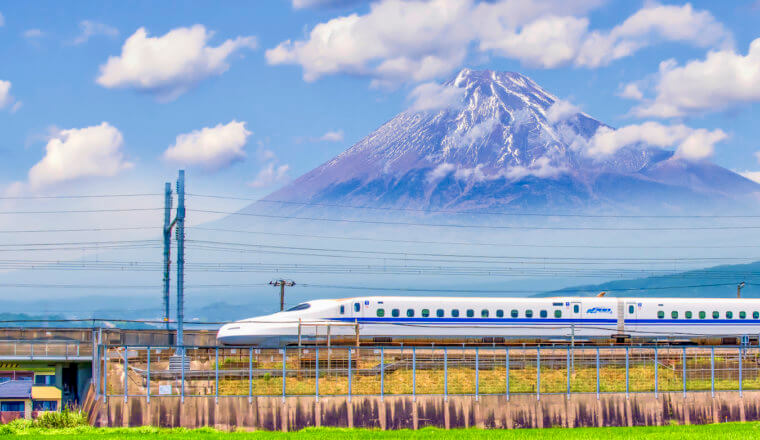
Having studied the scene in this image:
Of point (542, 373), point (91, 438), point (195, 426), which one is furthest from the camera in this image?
point (542, 373)

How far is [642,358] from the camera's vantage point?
41.4 m

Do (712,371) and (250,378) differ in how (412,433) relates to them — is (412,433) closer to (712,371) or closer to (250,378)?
(250,378)

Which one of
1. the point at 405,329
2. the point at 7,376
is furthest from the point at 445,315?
the point at 7,376

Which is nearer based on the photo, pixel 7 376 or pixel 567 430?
pixel 567 430

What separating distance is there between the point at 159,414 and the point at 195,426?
139 cm

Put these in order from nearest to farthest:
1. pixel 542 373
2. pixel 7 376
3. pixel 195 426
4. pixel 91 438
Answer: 1. pixel 91 438
2. pixel 195 426
3. pixel 542 373
4. pixel 7 376

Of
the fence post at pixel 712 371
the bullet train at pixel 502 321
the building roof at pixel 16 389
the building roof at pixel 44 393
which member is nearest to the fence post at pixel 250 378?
the bullet train at pixel 502 321

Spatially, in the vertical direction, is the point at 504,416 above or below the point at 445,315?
below

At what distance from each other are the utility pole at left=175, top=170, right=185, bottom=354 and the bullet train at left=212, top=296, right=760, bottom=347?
3.31 metres

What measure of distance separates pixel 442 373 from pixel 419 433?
162 inches

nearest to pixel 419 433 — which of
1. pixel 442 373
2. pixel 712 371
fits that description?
pixel 442 373

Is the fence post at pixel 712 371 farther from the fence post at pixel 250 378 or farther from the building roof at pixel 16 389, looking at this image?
the building roof at pixel 16 389

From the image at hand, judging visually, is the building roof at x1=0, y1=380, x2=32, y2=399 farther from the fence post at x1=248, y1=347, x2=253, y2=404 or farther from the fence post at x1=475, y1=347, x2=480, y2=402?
the fence post at x1=475, y1=347, x2=480, y2=402

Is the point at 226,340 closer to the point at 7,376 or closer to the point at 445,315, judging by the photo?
the point at 445,315
